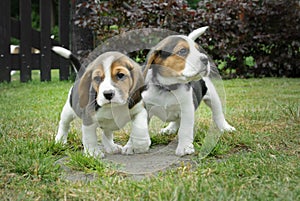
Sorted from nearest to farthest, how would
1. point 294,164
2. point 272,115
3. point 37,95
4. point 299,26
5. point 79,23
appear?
point 294,164
point 272,115
point 37,95
point 79,23
point 299,26

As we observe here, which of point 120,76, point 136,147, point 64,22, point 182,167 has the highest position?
point 120,76

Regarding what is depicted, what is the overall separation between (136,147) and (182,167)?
50 centimetres

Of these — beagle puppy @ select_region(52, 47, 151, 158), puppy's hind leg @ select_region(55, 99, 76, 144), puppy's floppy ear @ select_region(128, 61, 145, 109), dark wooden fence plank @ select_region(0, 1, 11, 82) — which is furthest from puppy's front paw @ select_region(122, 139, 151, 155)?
dark wooden fence plank @ select_region(0, 1, 11, 82)

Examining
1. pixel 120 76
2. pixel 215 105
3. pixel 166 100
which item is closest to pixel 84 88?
pixel 120 76

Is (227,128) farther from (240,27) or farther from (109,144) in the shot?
(240,27)

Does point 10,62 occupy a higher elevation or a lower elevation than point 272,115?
lower

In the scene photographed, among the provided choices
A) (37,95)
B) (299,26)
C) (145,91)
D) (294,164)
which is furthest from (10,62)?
(294,164)

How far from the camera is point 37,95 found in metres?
6.65

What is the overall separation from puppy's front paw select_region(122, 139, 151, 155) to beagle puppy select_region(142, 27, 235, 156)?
0.18 meters

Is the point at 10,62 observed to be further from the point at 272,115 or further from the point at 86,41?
the point at 272,115

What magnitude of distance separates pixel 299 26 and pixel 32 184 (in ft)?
24.4

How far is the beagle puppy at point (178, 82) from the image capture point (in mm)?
2902

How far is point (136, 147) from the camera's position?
3.19 meters

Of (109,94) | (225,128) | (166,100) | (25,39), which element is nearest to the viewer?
(109,94)
